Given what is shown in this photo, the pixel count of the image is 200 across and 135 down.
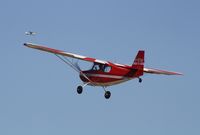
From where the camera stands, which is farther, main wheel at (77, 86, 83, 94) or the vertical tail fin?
main wheel at (77, 86, 83, 94)

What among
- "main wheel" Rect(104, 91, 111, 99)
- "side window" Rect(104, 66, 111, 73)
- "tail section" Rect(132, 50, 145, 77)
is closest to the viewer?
A: "tail section" Rect(132, 50, 145, 77)

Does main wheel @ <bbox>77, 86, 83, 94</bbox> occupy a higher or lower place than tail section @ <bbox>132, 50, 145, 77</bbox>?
lower

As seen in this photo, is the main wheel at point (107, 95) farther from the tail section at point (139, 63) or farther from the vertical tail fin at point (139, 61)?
the vertical tail fin at point (139, 61)

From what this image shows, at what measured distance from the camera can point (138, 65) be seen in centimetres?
6134

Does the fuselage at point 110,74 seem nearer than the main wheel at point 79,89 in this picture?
Yes

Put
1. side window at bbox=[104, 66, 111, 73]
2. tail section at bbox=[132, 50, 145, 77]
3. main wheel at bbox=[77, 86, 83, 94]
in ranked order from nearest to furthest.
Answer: tail section at bbox=[132, 50, 145, 77], side window at bbox=[104, 66, 111, 73], main wheel at bbox=[77, 86, 83, 94]

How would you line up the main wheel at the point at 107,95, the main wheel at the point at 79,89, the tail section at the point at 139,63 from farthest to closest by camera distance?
the main wheel at the point at 79,89
the main wheel at the point at 107,95
the tail section at the point at 139,63

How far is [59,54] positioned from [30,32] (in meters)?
5.96

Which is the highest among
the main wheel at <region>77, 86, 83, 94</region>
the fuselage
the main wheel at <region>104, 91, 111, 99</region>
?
the fuselage

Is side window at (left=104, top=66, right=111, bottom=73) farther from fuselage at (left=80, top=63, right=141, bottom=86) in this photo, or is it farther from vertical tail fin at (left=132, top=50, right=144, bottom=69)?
vertical tail fin at (left=132, top=50, right=144, bottom=69)

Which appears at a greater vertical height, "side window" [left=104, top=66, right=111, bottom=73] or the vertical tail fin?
the vertical tail fin

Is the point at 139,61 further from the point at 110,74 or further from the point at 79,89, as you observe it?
the point at 79,89

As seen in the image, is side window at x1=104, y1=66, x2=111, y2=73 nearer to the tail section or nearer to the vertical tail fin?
the vertical tail fin

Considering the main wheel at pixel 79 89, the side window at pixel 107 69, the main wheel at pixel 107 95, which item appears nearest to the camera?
the side window at pixel 107 69
